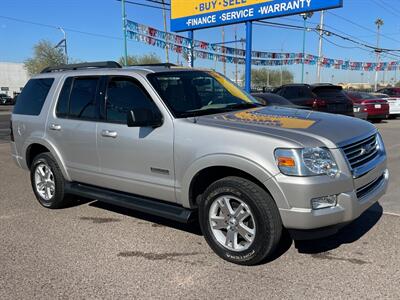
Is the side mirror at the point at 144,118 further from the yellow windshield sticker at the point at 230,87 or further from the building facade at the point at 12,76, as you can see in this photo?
the building facade at the point at 12,76

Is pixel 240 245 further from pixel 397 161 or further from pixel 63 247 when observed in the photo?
pixel 397 161

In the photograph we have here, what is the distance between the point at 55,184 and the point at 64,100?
44.6 inches

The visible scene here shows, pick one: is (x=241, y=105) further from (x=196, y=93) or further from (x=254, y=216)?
(x=254, y=216)

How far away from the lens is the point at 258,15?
15.6m

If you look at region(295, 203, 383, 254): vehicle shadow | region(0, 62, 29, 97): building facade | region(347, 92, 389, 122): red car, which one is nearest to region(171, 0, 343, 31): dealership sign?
region(347, 92, 389, 122): red car

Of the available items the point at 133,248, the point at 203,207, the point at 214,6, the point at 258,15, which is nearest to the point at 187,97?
the point at 203,207

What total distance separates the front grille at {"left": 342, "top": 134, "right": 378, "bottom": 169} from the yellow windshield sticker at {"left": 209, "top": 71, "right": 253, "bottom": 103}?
1.60 metres

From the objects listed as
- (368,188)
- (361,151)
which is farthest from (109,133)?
(368,188)

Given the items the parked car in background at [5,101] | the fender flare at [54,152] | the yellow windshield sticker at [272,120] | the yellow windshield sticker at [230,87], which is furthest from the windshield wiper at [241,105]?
the parked car in background at [5,101]

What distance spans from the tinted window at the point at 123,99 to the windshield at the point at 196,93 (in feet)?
0.61

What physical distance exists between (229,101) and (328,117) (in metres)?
1.17

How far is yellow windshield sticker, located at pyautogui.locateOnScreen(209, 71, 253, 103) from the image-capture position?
210 inches

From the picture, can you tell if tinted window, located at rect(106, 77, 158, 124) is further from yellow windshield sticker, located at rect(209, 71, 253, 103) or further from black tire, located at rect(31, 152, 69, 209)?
black tire, located at rect(31, 152, 69, 209)

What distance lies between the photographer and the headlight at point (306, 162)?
3531 millimetres
